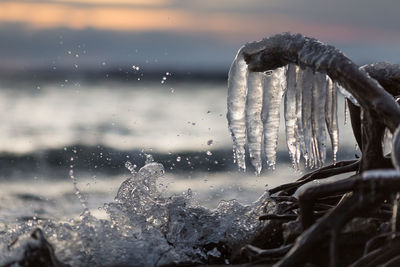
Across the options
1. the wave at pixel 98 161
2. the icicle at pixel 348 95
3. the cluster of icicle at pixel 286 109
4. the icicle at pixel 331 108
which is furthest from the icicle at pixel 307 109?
the wave at pixel 98 161

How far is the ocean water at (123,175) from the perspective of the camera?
16.9ft

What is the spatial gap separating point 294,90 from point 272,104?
0.91 feet

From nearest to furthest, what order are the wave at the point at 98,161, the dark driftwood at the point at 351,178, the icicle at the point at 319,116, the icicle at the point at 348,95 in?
the dark driftwood at the point at 351,178
the icicle at the point at 348,95
the icicle at the point at 319,116
the wave at the point at 98,161

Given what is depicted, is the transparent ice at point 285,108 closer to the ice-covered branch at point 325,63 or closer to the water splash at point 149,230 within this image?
the ice-covered branch at point 325,63

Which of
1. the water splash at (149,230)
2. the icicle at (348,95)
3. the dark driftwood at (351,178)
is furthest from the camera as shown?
the water splash at (149,230)

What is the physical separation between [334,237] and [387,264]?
0.36 meters

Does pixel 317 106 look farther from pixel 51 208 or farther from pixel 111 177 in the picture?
pixel 111 177

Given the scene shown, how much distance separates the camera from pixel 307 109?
5.20m

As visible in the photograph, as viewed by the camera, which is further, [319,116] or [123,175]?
[123,175]

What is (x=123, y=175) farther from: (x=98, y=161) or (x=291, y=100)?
(x=291, y=100)

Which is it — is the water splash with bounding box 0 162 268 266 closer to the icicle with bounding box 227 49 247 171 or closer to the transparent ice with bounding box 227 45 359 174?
the transparent ice with bounding box 227 45 359 174

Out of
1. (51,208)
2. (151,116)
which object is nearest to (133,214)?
(51,208)

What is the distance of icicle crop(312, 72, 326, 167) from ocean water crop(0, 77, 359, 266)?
0.73m

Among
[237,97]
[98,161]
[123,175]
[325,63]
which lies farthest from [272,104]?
[98,161]
